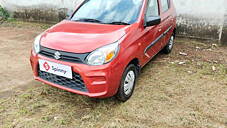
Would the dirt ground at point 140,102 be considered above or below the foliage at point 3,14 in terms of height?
below

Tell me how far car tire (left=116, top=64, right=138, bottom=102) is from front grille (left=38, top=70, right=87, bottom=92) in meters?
0.53

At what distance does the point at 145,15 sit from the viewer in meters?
3.55

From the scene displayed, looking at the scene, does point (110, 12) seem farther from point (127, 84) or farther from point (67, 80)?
point (67, 80)

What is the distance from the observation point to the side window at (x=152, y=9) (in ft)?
12.3

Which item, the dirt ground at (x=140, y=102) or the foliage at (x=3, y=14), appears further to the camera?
the foliage at (x=3, y=14)

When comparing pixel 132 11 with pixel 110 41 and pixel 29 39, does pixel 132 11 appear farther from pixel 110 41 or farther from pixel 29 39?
pixel 29 39

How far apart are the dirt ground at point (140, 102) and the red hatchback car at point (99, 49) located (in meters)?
0.35

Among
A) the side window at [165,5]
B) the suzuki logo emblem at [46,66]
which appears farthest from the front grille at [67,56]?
the side window at [165,5]

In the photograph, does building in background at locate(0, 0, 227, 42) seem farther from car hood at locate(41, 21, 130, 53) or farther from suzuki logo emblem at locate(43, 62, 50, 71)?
suzuki logo emblem at locate(43, 62, 50, 71)

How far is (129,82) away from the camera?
10.6 feet

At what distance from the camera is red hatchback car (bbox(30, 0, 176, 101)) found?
2742mm

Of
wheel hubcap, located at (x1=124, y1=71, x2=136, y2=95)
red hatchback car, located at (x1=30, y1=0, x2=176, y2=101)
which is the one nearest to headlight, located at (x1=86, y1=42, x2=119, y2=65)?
red hatchback car, located at (x1=30, y1=0, x2=176, y2=101)

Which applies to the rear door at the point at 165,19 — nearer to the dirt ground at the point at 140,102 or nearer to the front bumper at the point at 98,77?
the dirt ground at the point at 140,102

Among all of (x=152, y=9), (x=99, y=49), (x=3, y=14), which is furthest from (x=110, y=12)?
(x=3, y=14)
